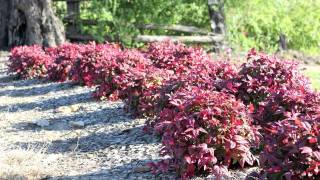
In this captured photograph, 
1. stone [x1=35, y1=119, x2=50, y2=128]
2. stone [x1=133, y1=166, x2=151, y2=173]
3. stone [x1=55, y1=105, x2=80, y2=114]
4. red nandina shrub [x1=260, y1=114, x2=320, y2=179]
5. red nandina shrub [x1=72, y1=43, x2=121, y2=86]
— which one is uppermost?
red nandina shrub [x1=260, y1=114, x2=320, y2=179]

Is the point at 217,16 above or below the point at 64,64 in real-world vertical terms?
above

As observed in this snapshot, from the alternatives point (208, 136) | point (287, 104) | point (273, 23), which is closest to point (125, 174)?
point (208, 136)


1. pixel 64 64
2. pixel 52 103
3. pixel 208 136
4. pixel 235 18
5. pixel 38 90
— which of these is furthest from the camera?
pixel 235 18

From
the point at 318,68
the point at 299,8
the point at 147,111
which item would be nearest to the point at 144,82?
the point at 147,111

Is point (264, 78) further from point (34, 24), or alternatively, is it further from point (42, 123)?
point (34, 24)

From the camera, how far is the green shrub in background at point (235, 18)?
15250 millimetres

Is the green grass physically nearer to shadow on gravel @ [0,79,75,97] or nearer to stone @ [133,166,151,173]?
shadow on gravel @ [0,79,75,97]

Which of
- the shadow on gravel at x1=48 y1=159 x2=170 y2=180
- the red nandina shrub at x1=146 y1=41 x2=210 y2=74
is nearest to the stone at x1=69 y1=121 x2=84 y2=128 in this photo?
the red nandina shrub at x1=146 y1=41 x2=210 y2=74

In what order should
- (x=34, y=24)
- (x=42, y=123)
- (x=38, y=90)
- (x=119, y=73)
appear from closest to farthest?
(x=42, y=123), (x=119, y=73), (x=38, y=90), (x=34, y=24)

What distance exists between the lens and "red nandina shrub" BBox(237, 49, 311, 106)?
5988 millimetres

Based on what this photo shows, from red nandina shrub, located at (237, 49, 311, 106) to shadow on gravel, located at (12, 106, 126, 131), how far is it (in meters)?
1.86

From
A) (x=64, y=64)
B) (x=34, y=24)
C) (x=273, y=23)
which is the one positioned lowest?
(x=64, y=64)

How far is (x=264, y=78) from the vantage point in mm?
6082

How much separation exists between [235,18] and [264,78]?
39.0 feet
